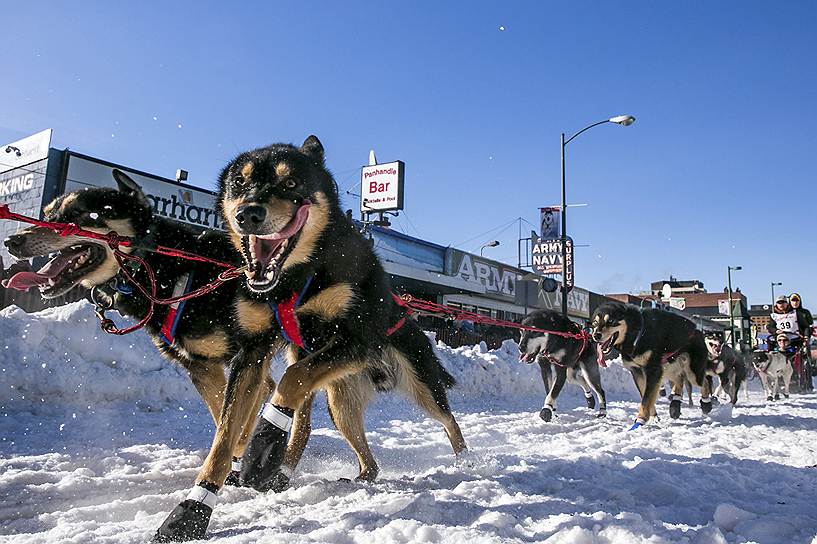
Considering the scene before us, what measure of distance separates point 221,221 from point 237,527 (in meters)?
1.57

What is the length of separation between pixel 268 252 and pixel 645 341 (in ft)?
20.2

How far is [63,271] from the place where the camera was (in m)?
3.14

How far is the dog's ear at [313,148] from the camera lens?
9.99ft

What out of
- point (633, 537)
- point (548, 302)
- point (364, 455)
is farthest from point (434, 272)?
point (633, 537)

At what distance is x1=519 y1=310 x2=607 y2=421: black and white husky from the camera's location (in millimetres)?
7809

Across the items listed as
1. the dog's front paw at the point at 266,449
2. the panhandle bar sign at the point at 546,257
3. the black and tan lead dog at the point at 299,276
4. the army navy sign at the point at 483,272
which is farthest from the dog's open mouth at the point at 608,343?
the panhandle bar sign at the point at 546,257

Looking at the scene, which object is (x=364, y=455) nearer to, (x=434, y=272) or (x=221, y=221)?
(x=221, y=221)

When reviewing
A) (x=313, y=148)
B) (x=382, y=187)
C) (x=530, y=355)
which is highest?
(x=382, y=187)

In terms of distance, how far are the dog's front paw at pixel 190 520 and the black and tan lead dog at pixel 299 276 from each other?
24 centimetres

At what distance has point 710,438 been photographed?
210 inches

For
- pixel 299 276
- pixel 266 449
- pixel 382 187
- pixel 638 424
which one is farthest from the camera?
pixel 382 187

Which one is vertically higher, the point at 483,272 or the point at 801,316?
the point at 483,272

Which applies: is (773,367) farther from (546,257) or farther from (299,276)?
(546,257)

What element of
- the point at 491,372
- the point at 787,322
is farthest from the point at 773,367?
the point at 491,372
